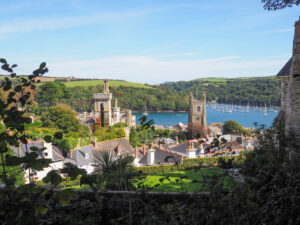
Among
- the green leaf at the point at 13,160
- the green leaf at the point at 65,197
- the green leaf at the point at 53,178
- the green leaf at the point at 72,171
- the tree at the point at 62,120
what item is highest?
the green leaf at the point at 13,160

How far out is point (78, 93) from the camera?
3282 inches

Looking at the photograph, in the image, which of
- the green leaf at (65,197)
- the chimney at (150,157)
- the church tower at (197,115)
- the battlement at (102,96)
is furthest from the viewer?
the church tower at (197,115)

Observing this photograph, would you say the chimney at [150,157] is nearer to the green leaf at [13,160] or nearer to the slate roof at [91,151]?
the slate roof at [91,151]

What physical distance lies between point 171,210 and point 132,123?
143 feet

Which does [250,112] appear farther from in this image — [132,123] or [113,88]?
[132,123]

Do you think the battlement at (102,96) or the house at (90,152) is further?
the battlement at (102,96)

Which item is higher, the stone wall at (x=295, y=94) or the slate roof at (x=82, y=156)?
the stone wall at (x=295, y=94)

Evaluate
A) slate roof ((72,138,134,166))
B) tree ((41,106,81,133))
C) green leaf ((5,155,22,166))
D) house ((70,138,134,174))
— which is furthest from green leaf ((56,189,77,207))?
tree ((41,106,81,133))

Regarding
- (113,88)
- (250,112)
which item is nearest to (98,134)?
(113,88)

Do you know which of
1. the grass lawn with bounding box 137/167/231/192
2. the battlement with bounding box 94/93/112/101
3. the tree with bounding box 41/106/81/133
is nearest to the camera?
the grass lawn with bounding box 137/167/231/192

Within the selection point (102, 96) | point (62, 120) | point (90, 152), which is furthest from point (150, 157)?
point (102, 96)

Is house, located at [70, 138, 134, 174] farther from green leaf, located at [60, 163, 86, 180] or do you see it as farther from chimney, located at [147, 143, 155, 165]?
green leaf, located at [60, 163, 86, 180]

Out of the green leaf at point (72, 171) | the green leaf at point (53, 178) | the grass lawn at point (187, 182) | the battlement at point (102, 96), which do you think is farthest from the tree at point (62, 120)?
the green leaf at point (72, 171)

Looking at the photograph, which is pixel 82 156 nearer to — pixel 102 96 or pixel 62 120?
pixel 62 120
